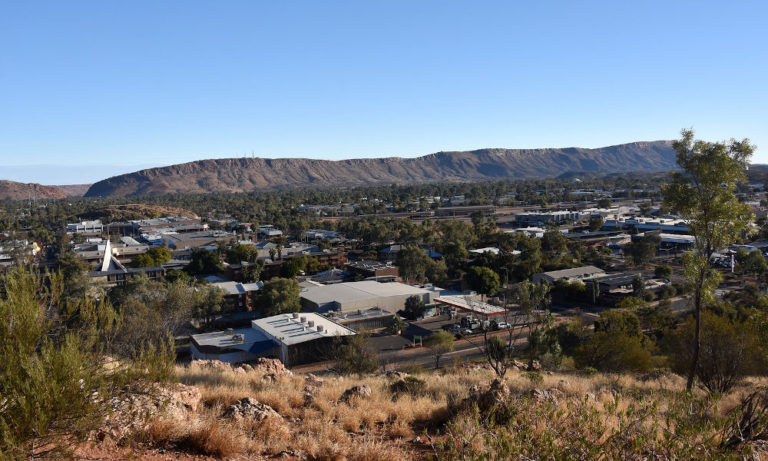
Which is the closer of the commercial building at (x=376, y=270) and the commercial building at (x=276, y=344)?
the commercial building at (x=276, y=344)

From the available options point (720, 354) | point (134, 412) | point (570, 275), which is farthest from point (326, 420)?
point (570, 275)

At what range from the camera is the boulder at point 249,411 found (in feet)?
23.7

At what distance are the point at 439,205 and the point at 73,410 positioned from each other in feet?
378

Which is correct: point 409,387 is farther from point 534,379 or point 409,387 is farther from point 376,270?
point 376,270

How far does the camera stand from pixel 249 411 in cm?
738

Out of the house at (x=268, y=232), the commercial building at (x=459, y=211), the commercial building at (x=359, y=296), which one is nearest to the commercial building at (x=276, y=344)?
the commercial building at (x=359, y=296)

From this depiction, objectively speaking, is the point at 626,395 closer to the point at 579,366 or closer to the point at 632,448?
the point at 632,448

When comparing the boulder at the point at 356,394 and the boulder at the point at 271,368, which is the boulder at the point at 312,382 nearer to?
the boulder at the point at 271,368

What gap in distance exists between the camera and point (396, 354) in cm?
2708

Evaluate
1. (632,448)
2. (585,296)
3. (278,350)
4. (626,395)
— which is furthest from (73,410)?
(585,296)

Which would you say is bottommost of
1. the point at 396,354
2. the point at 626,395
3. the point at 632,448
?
the point at 396,354

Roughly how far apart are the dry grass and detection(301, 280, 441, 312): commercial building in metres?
21.8

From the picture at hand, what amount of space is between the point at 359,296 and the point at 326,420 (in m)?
27.6

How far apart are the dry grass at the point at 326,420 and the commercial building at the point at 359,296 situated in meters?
21.8
